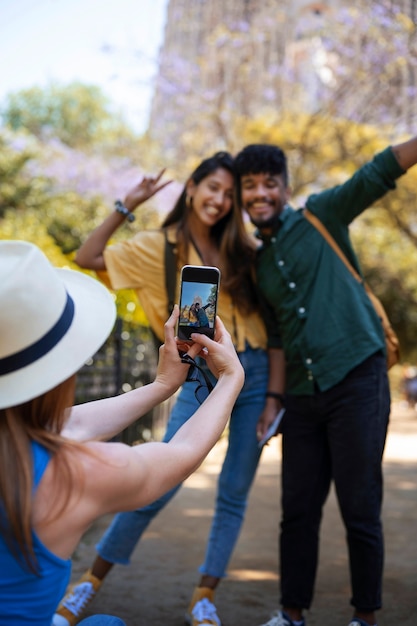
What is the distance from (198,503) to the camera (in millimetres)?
6762

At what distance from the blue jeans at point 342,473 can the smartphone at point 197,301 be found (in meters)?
1.23

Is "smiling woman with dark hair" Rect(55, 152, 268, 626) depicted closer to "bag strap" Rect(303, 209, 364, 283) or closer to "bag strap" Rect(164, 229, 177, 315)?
"bag strap" Rect(164, 229, 177, 315)

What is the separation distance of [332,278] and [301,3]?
16.6m

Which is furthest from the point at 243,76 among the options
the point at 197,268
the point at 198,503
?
the point at 197,268

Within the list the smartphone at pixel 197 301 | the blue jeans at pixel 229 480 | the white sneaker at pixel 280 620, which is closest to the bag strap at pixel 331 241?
the blue jeans at pixel 229 480

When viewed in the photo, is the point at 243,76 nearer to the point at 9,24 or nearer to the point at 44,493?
the point at 44,493

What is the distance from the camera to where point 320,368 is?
3486 mm

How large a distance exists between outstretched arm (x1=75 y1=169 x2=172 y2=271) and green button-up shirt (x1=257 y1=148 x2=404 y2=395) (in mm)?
669

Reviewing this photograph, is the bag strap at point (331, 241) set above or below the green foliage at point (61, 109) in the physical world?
below

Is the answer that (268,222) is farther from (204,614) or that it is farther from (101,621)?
(101,621)

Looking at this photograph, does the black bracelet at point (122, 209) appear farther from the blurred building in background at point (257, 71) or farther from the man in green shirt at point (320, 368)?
the blurred building in background at point (257, 71)

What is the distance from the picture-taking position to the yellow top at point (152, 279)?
386 centimetres

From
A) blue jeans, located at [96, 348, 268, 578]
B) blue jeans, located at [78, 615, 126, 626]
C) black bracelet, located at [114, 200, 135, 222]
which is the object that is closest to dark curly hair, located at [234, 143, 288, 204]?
black bracelet, located at [114, 200, 135, 222]

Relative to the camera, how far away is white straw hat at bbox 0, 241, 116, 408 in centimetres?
169
